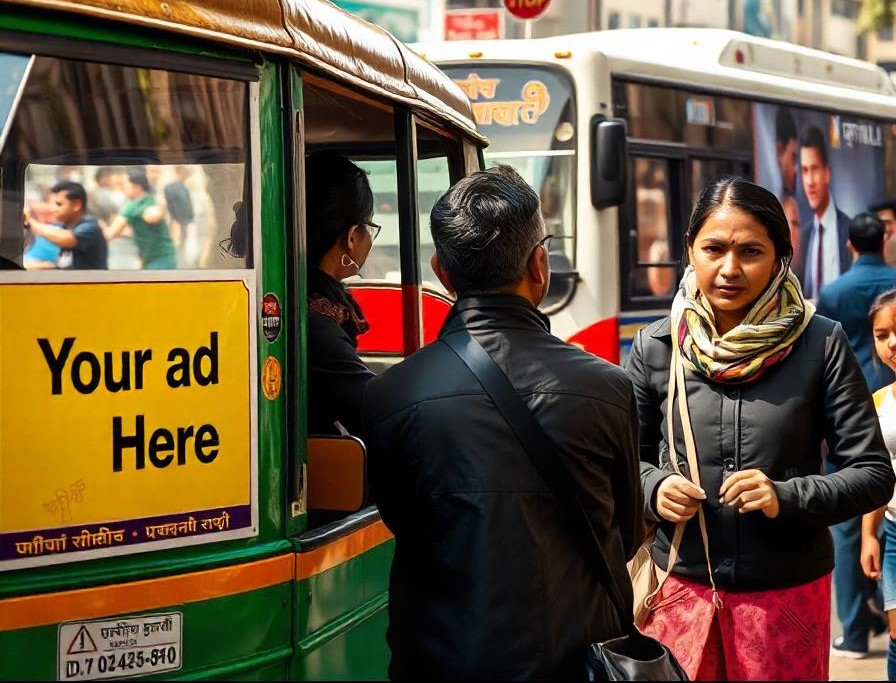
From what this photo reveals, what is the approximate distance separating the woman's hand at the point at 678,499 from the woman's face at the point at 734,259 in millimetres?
441

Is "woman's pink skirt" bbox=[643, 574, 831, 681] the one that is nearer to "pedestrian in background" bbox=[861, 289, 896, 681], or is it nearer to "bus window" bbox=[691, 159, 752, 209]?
"pedestrian in background" bbox=[861, 289, 896, 681]

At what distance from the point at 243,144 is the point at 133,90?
340mm

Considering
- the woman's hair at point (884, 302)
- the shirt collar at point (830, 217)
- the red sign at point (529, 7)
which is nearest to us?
the woman's hair at point (884, 302)

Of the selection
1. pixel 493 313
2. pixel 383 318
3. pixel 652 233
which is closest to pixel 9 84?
pixel 493 313

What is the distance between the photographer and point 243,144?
335cm

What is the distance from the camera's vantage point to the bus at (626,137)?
8562 mm

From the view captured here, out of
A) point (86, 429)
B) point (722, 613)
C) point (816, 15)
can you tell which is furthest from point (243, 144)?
point (816, 15)

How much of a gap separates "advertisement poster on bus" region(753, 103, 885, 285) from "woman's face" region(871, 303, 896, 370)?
5.23 meters

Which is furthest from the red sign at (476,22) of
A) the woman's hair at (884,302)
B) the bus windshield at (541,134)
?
the woman's hair at (884,302)

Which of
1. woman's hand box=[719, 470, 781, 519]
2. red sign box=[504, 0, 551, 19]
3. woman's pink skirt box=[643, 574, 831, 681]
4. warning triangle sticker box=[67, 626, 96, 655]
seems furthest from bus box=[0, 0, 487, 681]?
red sign box=[504, 0, 551, 19]

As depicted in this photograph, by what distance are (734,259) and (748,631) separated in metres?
0.88

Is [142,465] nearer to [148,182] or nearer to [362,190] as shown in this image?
[148,182]

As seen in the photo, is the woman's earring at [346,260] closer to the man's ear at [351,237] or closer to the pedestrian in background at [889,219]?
the man's ear at [351,237]

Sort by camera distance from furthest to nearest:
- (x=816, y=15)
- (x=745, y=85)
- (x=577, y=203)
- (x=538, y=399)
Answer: (x=816, y=15) < (x=745, y=85) < (x=577, y=203) < (x=538, y=399)
